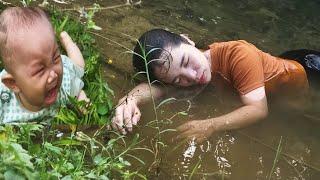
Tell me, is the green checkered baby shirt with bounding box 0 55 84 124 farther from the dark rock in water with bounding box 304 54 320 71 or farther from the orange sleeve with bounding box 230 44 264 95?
the dark rock in water with bounding box 304 54 320 71

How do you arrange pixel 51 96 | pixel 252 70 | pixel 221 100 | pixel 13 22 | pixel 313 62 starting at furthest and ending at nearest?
pixel 313 62, pixel 221 100, pixel 252 70, pixel 51 96, pixel 13 22

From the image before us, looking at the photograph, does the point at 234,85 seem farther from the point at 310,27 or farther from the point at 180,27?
the point at 310,27

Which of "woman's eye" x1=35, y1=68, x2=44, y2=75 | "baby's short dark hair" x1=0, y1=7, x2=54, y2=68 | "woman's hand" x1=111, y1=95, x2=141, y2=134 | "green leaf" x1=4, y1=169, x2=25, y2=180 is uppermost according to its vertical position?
"baby's short dark hair" x1=0, y1=7, x2=54, y2=68

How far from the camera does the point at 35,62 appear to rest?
110 inches

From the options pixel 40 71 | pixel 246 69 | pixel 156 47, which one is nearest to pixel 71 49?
pixel 156 47

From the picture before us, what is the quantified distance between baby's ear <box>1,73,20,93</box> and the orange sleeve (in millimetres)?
1547

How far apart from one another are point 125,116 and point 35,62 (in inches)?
26.8

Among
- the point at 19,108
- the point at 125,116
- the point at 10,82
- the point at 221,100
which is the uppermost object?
the point at 10,82

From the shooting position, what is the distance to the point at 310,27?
16.6 ft

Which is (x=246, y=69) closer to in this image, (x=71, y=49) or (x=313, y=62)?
(x=313, y=62)

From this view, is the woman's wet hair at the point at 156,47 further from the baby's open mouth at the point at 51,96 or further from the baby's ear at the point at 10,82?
the baby's ear at the point at 10,82

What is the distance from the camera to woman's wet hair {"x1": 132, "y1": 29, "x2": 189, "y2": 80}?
3594 mm

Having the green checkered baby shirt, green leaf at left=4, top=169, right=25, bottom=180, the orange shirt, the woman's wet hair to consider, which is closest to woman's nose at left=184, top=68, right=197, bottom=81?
the woman's wet hair

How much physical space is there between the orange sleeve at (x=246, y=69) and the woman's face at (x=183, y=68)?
213mm
